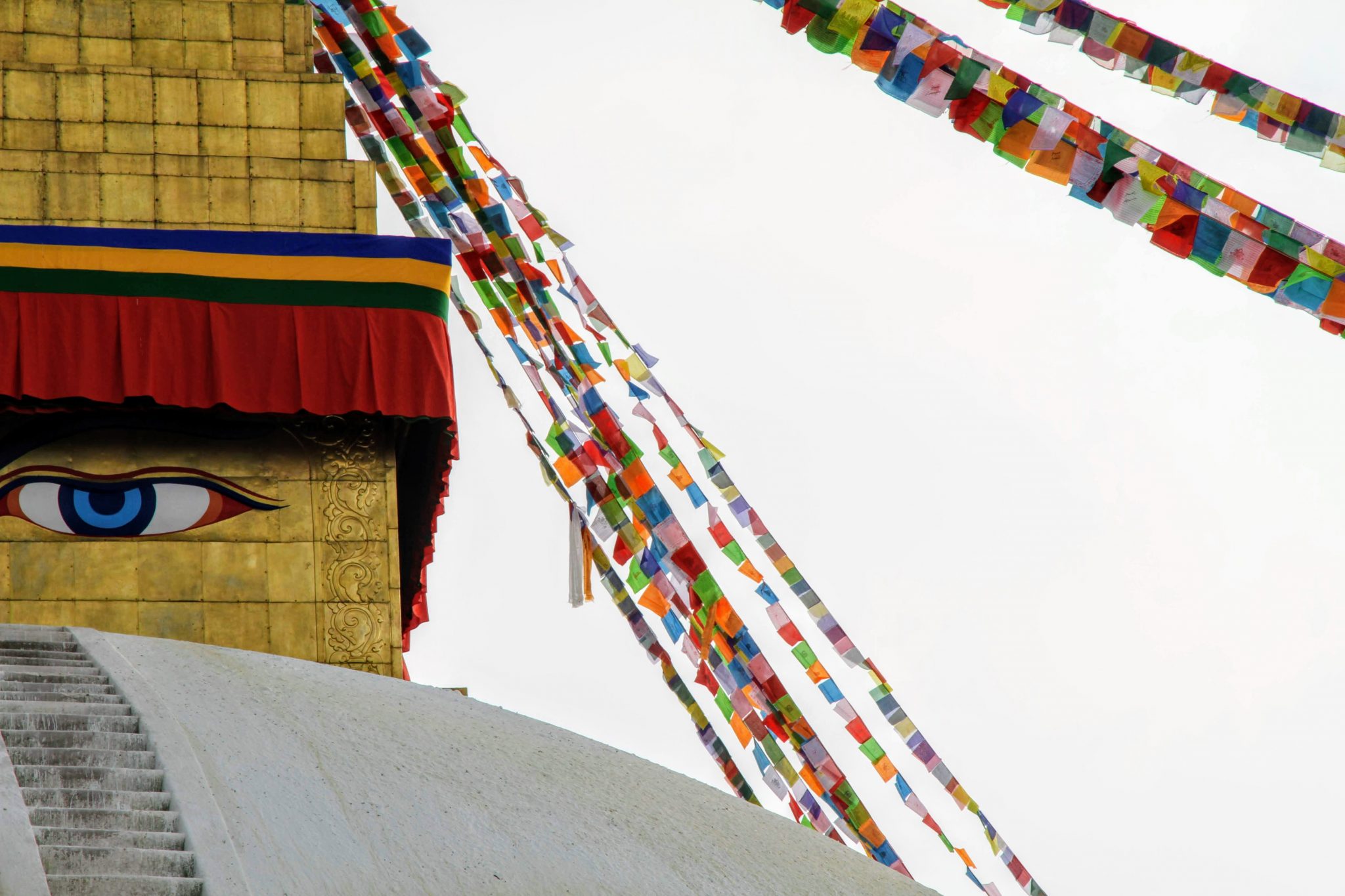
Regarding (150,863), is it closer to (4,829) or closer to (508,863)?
(4,829)

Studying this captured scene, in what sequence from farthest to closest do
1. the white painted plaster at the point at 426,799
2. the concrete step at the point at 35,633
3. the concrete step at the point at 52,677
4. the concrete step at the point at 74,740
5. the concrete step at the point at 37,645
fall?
the concrete step at the point at 35,633 → the concrete step at the point at 37,645 → the concrete step at the point at 52,677 → the concrete step at the point at 74,740 → the white painted plaster at the point at 426,799

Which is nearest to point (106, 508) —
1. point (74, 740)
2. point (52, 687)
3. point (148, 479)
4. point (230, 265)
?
point (148, 479)

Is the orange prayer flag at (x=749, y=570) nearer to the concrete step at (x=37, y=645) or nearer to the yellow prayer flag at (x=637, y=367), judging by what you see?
the yellow prayer flag at (x=637, y=367)

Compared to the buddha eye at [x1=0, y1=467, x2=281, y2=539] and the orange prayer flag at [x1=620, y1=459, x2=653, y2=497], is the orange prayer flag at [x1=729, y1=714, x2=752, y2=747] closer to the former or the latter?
the orange prayer flag at [x1=620, y1=459, x2=653, y2=497]

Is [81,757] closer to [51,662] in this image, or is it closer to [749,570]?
[51,662]

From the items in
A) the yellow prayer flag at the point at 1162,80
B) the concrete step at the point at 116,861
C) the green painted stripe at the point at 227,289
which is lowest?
the concrete step at the point at 116,861

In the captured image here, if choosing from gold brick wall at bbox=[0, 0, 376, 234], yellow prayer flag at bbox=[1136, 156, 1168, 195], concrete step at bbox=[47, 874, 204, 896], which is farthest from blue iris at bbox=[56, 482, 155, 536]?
yellow prayer flag at bbox=[1136, 156, 1168, 195]

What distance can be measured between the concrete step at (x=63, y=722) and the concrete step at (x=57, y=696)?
182 millimetres

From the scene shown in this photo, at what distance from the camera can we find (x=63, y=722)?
4.88 meters

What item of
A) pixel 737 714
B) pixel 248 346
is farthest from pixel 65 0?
pixel 737 714

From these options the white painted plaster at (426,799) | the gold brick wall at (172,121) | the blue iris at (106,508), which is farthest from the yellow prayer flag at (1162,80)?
the blue iris at (106,508)

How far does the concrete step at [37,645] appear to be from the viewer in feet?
18.9

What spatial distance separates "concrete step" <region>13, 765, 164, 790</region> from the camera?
4.51 meters

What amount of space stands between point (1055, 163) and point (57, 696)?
322 centimetres
